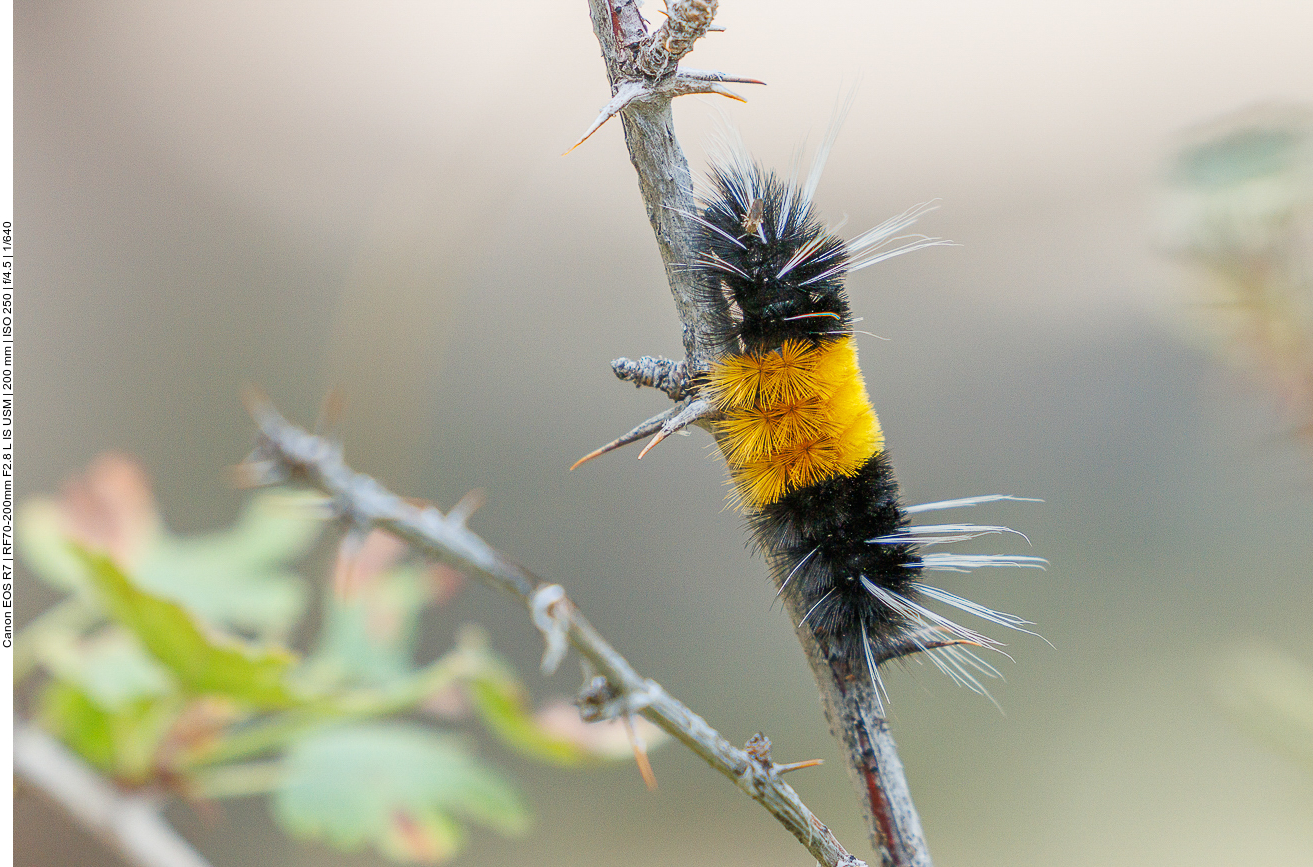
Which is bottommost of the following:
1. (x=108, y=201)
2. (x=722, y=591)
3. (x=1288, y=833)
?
(x=1288, y=833)

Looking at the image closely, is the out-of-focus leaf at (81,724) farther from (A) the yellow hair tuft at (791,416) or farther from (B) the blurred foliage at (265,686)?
(A) the yellow hair tuft at (791,416)

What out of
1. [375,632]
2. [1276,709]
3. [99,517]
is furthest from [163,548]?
[1276,709]

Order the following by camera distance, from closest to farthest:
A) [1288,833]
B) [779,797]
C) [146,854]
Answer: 1. [779,797]
2. [146,854]
3. [1288,833]

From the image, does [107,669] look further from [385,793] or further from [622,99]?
[622,99]

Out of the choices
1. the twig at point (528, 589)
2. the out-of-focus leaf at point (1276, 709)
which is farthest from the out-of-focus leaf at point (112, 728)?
the out-of-focus leaf at point (1276, 709)

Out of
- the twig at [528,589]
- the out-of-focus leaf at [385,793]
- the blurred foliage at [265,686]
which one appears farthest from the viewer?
the out-of-focus leaf at [385,793]

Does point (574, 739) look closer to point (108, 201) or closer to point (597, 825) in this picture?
point (597, 825)

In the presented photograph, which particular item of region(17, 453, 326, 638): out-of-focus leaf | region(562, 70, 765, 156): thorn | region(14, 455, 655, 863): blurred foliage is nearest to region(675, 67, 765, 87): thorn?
region(562, 70, 765, 156): thorn

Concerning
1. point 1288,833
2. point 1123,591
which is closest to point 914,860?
point 1123,591
